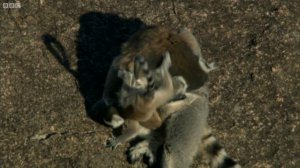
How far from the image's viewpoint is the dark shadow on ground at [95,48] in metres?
7.03

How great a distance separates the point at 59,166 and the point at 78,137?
357mm

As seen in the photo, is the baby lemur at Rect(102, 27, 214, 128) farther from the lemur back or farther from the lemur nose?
the lemur nose

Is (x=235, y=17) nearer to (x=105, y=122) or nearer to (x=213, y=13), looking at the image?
(x=213, y=13)

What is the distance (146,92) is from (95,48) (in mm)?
1627

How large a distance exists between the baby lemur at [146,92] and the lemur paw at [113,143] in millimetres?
287

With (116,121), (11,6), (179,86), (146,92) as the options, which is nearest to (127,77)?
(146,92)

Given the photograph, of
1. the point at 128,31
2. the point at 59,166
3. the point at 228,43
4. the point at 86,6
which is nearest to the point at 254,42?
the point at 228,43

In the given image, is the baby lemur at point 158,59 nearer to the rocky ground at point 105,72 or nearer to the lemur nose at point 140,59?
the lemur nose at point 140,59

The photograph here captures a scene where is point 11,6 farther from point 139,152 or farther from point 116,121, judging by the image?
point 139,152

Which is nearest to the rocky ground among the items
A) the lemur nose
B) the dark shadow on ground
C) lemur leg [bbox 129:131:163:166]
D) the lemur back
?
the dark shadow on ground

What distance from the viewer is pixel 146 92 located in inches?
233

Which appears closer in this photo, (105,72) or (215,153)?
(215,153)

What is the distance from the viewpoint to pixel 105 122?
6605mm

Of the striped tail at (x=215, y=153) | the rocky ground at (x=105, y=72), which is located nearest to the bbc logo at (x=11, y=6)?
the rocky ground at (x=105, y=72)
